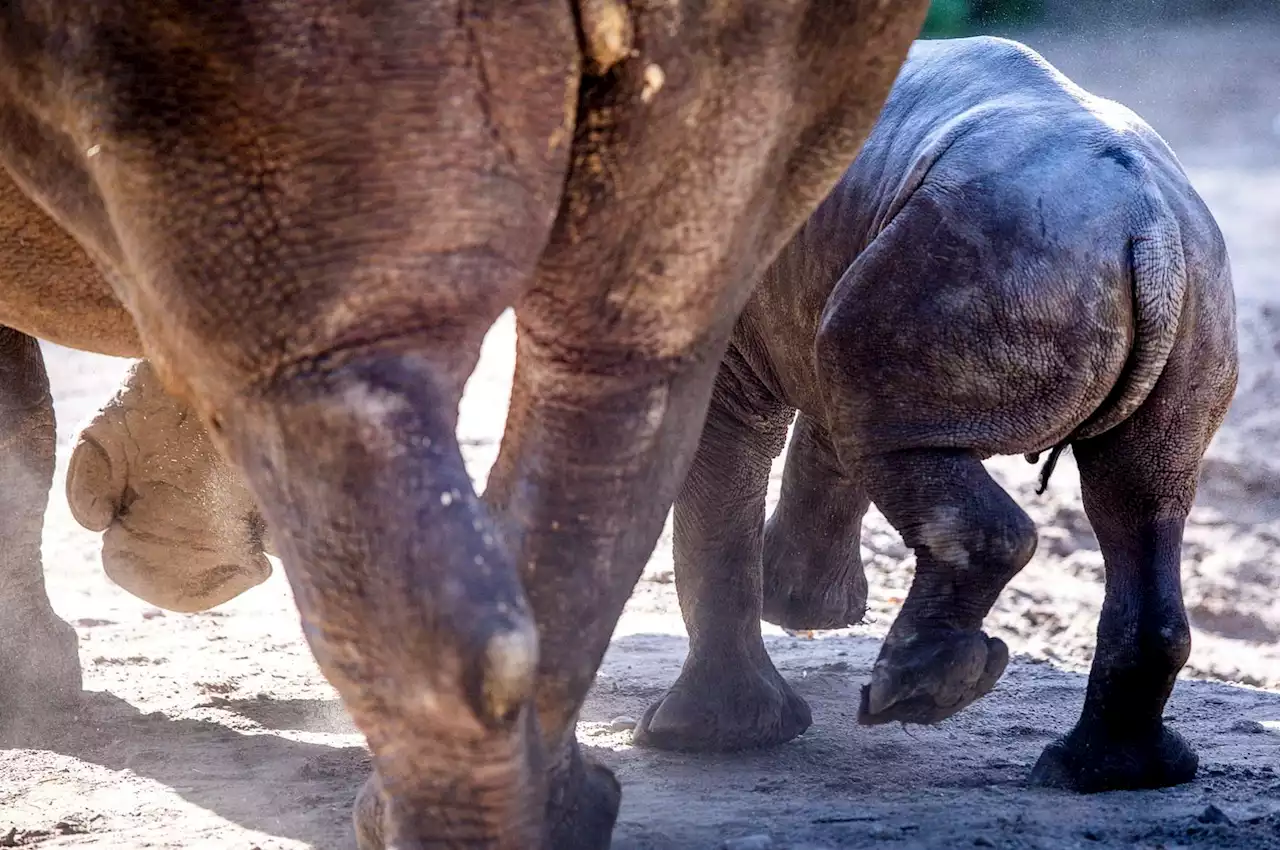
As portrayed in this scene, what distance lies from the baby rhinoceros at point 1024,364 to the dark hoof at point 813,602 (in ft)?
4.45

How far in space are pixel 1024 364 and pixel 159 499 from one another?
2539mm

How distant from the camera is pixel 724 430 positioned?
16.1 ft

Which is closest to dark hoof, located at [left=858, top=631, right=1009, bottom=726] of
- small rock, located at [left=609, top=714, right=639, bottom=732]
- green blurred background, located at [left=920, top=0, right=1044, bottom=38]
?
small rock, located at [left=609, top=714, right=639, bottom=732]

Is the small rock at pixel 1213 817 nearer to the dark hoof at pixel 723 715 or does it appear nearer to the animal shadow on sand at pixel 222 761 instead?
the dark hoof at pixel 723 715

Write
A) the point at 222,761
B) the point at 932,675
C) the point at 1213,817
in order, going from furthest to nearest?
the point at 222,761
the point at 932,675
the point at 1213,817

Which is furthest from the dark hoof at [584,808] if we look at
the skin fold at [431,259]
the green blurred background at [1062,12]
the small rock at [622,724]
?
the green blurred background at [1062,12]

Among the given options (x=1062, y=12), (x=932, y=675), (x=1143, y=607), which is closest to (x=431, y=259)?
(x=932, y=675)

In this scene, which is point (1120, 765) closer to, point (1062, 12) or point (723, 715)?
point (723, 715)

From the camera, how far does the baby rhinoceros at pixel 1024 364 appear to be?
3.78 m

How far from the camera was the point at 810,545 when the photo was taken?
5.50 metres

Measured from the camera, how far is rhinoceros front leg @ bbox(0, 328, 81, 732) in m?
4.59

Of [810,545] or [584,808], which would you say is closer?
[584,808]

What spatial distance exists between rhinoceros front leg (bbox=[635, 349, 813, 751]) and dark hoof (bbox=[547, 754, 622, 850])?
1.74 meters

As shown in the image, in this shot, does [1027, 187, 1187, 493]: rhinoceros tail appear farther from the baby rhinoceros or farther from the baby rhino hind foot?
the baby rhino hind foot
